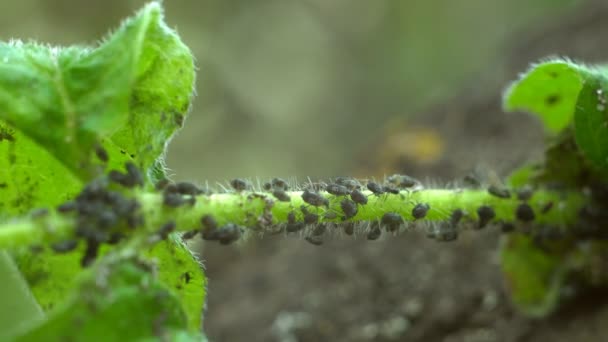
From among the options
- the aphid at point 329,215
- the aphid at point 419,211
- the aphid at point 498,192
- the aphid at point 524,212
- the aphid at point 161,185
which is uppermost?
the aphid at point 498,192

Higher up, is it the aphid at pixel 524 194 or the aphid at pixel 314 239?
the aphid at pixel 524 194

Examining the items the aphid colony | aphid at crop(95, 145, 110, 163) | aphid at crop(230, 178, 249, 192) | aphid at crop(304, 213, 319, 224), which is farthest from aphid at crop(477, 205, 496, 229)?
aphid at crop(95, 145, 110, 163)

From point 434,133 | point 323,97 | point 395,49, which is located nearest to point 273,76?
point 323,97

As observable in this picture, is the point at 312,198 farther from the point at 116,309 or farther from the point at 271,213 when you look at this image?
the point at 116,309

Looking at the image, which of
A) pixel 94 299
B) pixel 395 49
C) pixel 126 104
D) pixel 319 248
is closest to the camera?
pixel 94 299

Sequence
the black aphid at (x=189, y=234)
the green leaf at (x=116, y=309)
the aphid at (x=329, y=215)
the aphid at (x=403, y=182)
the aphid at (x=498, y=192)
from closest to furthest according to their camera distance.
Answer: the green leaf at (x=116, y=309)
the black aphid at (x=189, y=234)
the aphid at (x=329, y=215)
the aphid at (x=403, y=182)
the aphid at (x=498, y=192)

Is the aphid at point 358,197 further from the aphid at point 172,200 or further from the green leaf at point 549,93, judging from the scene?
the green leaf at point 549,93

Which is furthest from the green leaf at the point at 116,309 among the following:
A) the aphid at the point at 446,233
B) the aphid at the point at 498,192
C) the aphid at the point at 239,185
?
the aphid at the point at 498,192

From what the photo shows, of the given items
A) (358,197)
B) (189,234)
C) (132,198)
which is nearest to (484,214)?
(358,197)

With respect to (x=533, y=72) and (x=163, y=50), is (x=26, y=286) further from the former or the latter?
(x=533, y=72)
